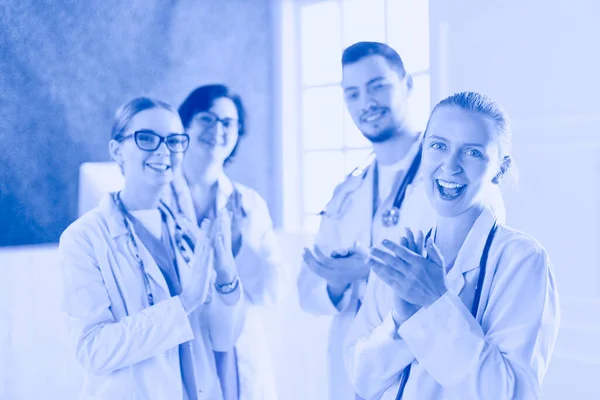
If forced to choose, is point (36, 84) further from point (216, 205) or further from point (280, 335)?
point (280, 335)

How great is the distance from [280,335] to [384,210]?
135 centimetres

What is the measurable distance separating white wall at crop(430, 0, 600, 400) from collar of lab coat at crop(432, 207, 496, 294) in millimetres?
688

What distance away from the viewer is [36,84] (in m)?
2.48

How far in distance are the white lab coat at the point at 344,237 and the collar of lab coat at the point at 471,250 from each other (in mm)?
626

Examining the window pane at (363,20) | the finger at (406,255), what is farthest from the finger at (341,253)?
the window pane at (363,20)

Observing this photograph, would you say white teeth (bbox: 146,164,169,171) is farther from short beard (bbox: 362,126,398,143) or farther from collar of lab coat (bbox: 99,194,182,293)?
short beard (bbox: 362,126,398,143)

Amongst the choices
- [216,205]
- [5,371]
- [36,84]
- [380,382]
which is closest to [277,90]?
[216,205]

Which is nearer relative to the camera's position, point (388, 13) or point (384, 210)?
point (384, 210)

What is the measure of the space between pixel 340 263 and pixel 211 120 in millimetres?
763

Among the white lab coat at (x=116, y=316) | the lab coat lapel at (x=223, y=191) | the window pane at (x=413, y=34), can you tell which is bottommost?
the white lab coat at (x=116, y=316)

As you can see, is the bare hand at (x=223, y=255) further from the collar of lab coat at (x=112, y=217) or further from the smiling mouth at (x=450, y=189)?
the smiling mouth at (x=450, y=189)

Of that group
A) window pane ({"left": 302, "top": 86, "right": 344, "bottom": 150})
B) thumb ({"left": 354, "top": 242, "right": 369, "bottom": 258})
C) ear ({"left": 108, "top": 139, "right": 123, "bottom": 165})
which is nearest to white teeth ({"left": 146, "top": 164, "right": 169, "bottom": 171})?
ear ({"left": 108, "top": 139, "right": 123, "bottom": 165})

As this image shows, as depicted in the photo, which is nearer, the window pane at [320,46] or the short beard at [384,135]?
the short beard at [384,135]

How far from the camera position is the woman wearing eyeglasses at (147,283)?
6.82ft
